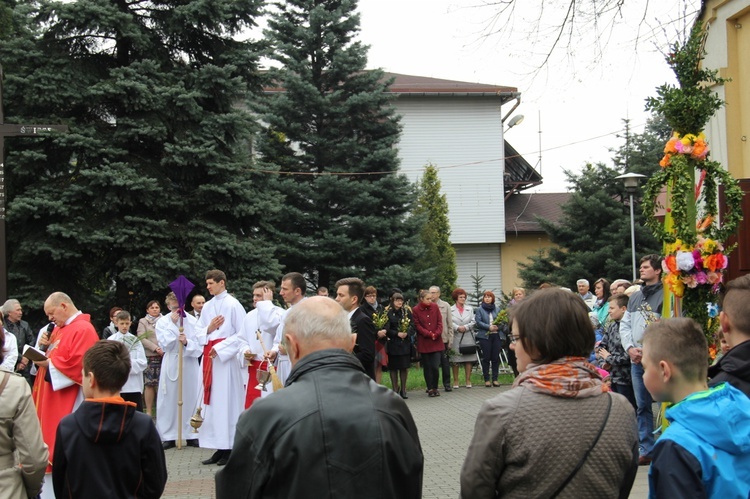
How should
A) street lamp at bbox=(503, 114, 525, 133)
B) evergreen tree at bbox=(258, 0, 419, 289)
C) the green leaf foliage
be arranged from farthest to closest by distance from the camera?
street lamp at bbox=(503, 114, 525, 133) < evergreen tree at bbox=(258, 0, 419, 289) < the green leaf foliage

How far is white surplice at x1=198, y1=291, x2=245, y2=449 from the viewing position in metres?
11.6

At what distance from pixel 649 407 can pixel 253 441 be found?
782cm

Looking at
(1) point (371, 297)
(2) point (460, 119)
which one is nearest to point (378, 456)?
(1) point (371, 297)

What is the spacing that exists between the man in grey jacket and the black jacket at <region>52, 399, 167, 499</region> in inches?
240

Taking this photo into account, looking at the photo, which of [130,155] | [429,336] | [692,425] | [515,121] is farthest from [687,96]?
[515,121]

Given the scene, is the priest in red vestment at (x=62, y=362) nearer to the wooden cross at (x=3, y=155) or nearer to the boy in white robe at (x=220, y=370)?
the boy in white robe at (x=220, y=370)

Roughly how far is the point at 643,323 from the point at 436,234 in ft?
71.6

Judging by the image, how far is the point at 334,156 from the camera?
2777 cm

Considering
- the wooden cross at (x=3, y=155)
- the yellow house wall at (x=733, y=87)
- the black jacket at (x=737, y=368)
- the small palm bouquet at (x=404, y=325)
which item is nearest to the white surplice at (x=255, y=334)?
the wooden cross at (x=3, y=155)

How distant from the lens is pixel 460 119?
37.8 meters

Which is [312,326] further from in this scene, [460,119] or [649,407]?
[460,119]

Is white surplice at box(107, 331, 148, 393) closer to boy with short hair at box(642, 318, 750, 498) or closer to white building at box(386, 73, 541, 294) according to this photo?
boy with short hair at box(642, 318, 750, 498)

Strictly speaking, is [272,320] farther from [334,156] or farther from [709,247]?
[334,156]

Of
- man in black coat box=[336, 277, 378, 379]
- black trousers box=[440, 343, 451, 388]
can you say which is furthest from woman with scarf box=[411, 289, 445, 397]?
man in black coat box=[336, 277, 378, 379]
